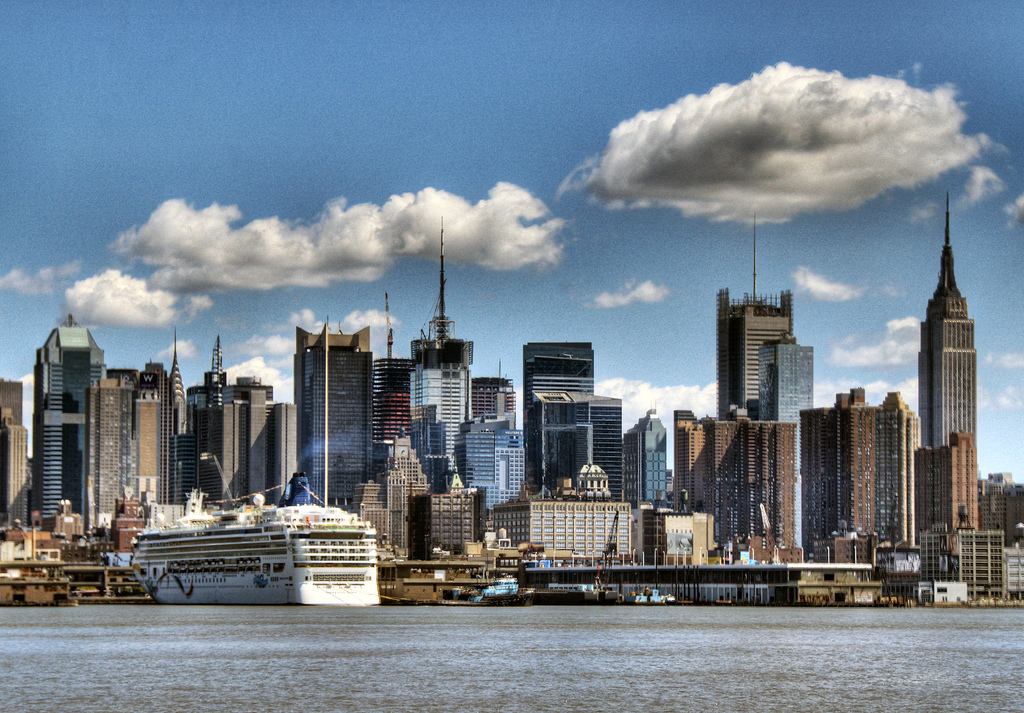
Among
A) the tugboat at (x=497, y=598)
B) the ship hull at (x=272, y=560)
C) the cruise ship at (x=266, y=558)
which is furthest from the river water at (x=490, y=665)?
the tugboat at (x=497, y=598)

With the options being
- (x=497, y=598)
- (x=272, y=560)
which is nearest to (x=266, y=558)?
(x=272, y=560)

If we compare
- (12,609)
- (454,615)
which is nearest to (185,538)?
(12,609)

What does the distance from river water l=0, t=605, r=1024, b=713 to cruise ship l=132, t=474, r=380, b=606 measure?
69.6 feet

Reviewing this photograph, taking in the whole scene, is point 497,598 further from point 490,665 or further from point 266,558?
point 490,665

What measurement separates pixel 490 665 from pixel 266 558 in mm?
80073

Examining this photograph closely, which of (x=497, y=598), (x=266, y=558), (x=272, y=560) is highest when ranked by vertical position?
(x=266, y=558)

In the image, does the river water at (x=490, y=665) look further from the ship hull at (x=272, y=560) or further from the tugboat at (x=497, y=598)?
the tugboat at (x=497, y=598)

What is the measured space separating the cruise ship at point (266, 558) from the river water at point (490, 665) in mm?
21206

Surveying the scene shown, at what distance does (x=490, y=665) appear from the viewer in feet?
292

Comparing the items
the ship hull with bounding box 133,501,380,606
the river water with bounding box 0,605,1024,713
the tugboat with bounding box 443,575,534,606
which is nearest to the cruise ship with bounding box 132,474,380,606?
the ship hull with bounding box 133,501,380,606

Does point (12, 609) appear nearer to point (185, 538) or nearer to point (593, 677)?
point (185, 538)

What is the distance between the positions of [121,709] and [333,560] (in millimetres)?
97503

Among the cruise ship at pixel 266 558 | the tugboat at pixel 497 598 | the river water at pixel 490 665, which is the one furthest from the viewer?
the tugboat at pixel 497 598

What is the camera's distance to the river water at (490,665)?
2844 inches
